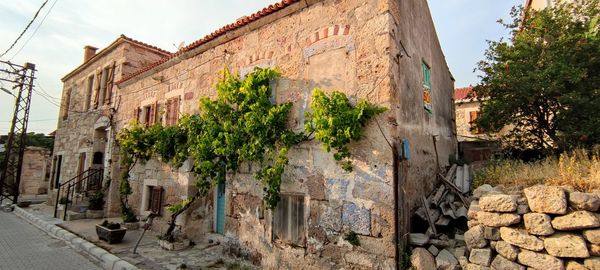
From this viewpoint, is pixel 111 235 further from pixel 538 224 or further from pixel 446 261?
pixel 538 224

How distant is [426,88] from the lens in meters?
6.48

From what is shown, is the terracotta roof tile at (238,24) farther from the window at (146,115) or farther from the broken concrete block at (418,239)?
the broken concrete block at (418,239)

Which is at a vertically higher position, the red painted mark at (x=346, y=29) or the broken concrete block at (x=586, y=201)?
the red painted mark at (x=346, y=29)

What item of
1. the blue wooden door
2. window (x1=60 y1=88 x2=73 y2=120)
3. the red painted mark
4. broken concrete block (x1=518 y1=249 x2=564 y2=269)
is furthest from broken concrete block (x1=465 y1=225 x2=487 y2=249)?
window (x1=60 y1=88 x2=73 y2=120)

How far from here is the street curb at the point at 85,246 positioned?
570 centimetres

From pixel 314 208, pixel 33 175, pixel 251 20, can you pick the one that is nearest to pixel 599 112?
pixel 314 208

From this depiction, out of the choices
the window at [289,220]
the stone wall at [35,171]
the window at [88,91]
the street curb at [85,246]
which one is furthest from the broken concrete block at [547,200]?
the stone wall at [35,171]

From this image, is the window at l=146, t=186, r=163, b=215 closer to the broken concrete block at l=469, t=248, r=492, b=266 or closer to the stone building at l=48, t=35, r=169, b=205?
the stone building at l=48, t=35, r=169, b=205

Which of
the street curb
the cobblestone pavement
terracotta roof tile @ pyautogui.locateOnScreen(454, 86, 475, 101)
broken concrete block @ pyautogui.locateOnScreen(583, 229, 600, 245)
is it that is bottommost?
the cobblestone pavement

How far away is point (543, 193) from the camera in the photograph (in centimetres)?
346

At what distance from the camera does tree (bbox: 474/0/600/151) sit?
269 inches

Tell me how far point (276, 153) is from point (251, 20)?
3063 mm

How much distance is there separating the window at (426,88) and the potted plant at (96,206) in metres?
11.2

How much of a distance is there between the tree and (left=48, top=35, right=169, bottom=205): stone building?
12.9 meters
